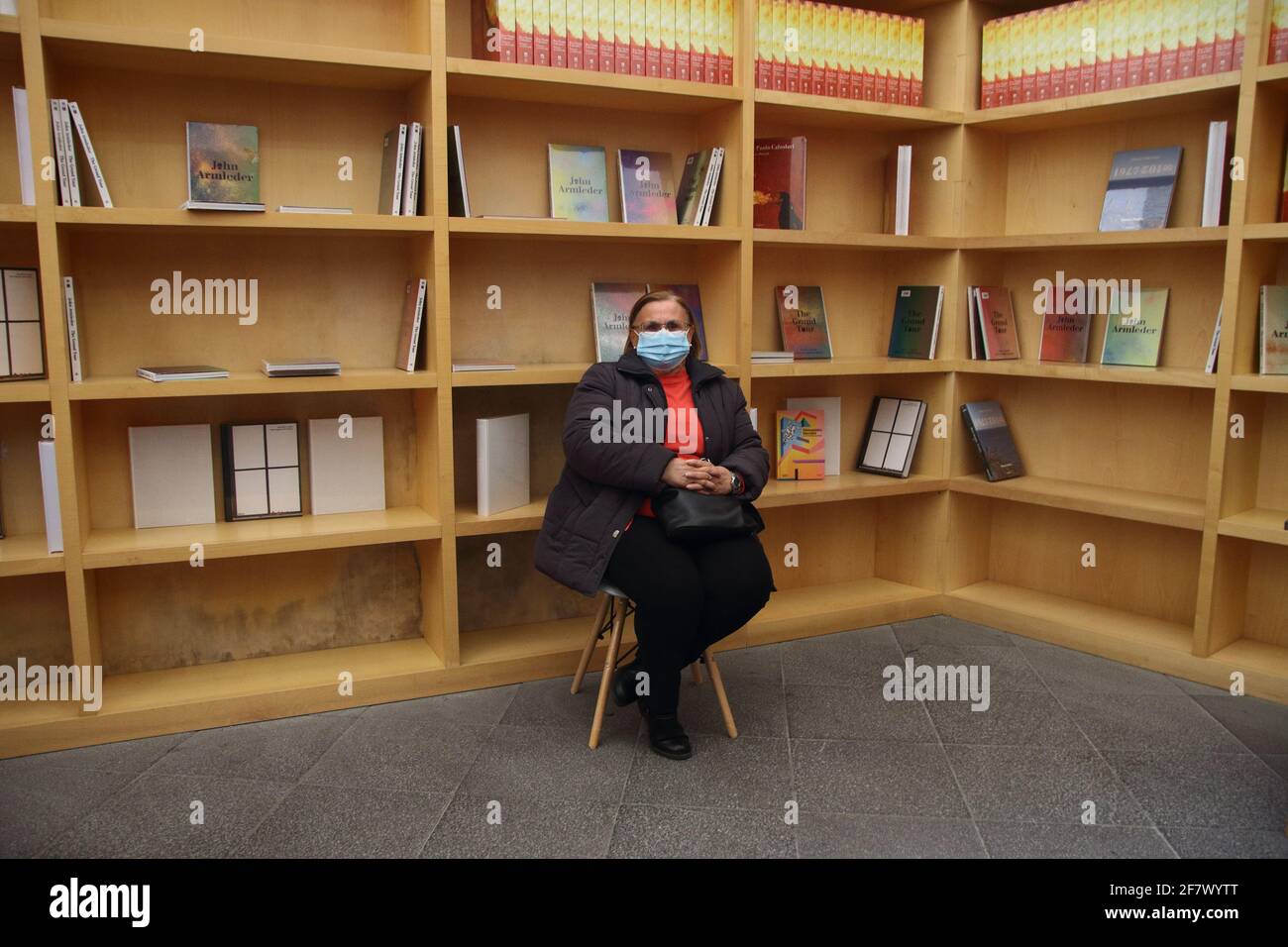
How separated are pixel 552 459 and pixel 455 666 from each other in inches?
33.8

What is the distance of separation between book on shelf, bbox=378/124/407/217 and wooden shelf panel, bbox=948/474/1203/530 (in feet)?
7.75

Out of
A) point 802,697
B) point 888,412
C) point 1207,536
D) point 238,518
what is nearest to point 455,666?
point 238,518

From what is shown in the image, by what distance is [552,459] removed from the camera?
12.5ft

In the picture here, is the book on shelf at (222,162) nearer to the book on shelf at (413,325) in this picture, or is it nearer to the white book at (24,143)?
the white book at (24,143)

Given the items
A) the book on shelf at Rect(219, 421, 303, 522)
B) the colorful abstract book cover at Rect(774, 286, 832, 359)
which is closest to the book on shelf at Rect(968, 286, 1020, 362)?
the colorful abstract book cover at Rect(774, 286, 832, 359)

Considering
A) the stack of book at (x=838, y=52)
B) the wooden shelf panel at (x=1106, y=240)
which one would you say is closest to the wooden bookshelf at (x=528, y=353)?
the wooden shelf panel at (x=1106, y=240)

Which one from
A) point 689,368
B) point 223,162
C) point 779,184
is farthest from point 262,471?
point 779,184

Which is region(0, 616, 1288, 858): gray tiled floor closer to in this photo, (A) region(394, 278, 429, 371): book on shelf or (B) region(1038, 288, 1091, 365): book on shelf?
(A) region(394, 278, 429, 371): book on shelf

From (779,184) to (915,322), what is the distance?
815mm

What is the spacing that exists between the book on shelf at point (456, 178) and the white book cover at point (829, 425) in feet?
5.08

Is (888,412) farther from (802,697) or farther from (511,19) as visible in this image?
(511,19)

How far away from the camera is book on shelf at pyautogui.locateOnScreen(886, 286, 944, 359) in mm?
4062
